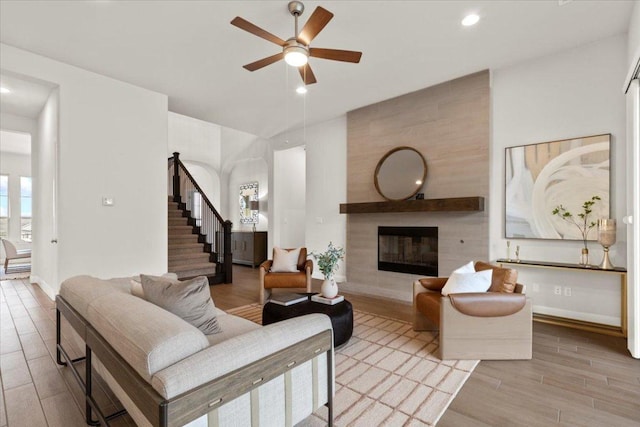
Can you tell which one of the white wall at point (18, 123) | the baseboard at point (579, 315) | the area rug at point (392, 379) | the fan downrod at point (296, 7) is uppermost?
the fan downrod at point (296, 7)

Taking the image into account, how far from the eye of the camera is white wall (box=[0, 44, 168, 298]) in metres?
3.83

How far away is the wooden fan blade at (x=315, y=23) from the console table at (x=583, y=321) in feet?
11.2

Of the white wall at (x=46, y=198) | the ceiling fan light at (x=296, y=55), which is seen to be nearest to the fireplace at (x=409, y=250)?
the ceiling fan light at (x=296, y=55)

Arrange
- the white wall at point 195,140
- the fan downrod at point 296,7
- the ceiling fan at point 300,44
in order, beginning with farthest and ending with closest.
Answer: the white wall at point 195,140 < the fan downrod at point 296,7 < the ceiling fan at point 300,44

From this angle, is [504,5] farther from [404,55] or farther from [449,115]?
[449,115]

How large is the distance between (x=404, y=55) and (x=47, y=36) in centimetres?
401

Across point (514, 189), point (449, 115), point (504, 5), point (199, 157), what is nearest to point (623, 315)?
point (514, 189)

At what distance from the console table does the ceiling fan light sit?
11.0ft

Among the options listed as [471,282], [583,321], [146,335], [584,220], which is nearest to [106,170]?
[146,335]

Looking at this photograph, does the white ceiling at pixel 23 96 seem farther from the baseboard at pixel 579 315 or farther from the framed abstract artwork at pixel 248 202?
the baseboard at pixel 579 315

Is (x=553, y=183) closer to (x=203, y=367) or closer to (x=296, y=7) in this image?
(x=296, y=7)

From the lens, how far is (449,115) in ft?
14.6

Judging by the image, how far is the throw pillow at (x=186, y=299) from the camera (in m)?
1.79

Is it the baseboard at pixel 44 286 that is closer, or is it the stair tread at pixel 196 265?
the baseboard at pixel 44 286
